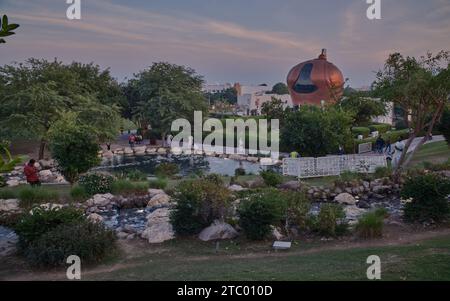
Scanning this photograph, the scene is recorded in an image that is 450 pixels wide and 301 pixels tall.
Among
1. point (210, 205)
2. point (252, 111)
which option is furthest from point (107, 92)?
point (252, 111)

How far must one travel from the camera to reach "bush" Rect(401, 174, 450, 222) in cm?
852

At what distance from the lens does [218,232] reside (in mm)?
8164

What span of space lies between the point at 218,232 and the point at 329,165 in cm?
843

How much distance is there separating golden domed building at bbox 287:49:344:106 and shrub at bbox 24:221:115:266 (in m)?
34.2

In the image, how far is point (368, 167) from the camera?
15109 mm

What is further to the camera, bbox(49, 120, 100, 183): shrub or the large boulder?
bbox(49, 120, 100, 183): shrub

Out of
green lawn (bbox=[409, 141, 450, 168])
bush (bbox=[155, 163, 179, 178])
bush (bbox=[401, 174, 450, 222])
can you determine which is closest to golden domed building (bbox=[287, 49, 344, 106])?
green lawn (bbox=[409, 141, 450, 168])

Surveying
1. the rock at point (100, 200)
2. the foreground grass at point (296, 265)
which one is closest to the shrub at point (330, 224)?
the foreground grass at point (296, 265)

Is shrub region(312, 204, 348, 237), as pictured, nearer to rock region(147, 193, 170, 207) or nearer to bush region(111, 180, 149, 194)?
rock region(147, 193, 170, 207)

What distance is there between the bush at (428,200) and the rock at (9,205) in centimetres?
978

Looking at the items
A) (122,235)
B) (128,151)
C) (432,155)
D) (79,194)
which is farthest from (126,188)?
(432,155)

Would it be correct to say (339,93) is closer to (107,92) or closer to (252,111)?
(107,92)

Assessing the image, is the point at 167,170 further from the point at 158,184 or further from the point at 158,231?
the point at 158,231

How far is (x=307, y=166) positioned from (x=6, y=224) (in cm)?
1006
